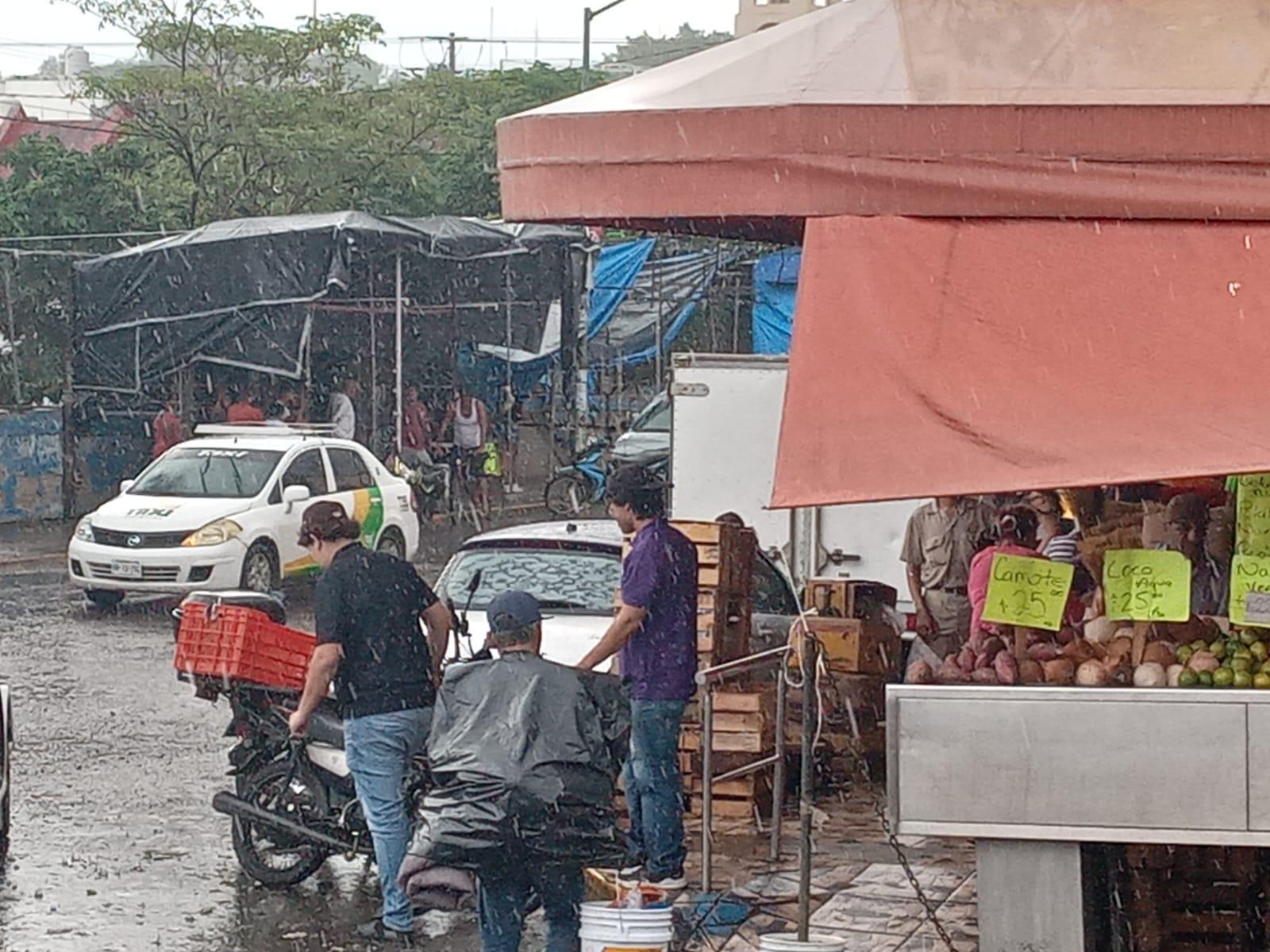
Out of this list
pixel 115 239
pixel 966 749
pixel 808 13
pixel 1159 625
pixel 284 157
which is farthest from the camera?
pixel 284 157

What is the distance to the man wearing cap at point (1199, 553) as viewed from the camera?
695cm

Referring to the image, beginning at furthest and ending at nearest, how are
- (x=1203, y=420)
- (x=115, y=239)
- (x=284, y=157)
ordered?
(x=284, y=157) → (x=115, y=239) → (x=1203, y=420)

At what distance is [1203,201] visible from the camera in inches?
247

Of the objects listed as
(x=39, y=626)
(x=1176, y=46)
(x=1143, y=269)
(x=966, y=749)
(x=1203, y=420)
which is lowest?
(x=39, y=626)

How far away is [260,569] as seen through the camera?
19.6 metres

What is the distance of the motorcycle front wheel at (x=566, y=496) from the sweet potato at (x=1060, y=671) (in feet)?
70.3

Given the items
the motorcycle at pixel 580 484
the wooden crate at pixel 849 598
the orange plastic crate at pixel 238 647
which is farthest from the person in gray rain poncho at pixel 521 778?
the motorcycle at pixel 580 484

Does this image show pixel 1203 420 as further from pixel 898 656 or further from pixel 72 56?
pixel 72 56

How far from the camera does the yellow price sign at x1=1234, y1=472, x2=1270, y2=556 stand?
21.9 ft

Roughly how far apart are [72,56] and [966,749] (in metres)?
76.0

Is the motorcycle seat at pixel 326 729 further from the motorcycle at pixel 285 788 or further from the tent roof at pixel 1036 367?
the tent roof at pixel 1036 367

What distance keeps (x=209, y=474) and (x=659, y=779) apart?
11850 mm

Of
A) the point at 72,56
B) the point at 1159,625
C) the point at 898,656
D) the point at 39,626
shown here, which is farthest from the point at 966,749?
the point at 72,56

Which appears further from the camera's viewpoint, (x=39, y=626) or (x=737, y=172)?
(x=39, y=626)
